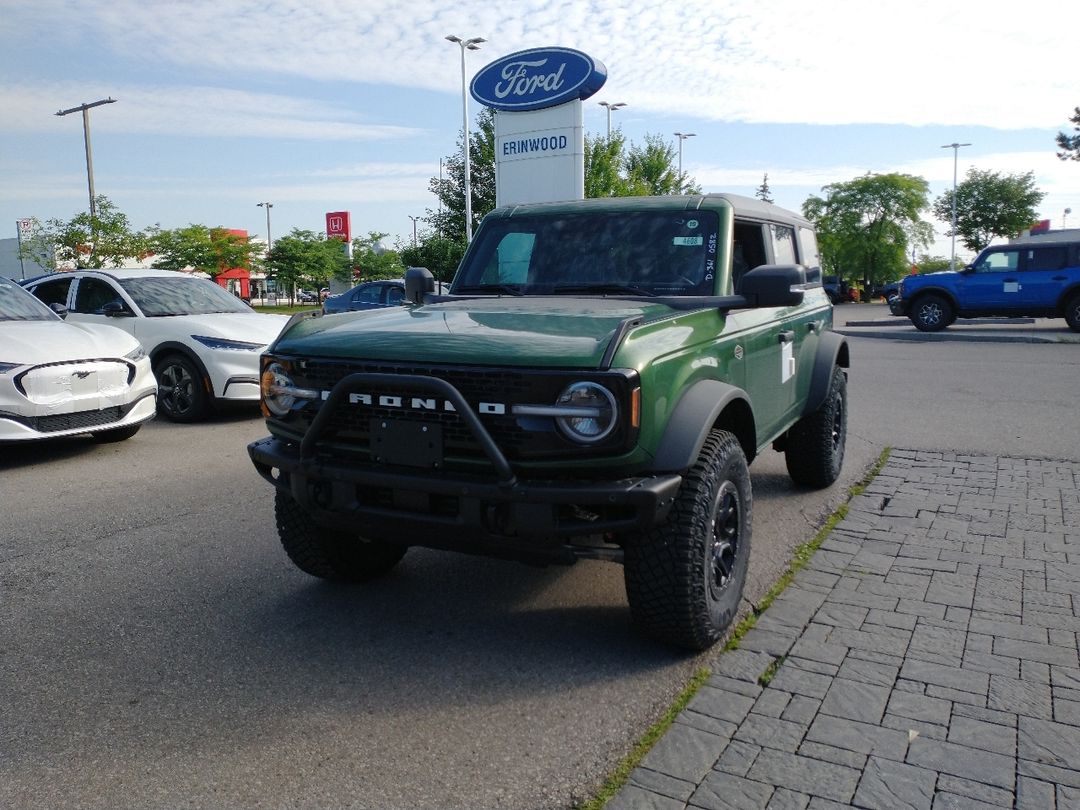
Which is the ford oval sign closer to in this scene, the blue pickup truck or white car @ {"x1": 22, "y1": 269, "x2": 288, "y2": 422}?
white car @ {"x1": 22, "y1": 269, "x2": 288, "y2": 422}

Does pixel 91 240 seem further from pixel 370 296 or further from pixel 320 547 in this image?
pixel 320 547

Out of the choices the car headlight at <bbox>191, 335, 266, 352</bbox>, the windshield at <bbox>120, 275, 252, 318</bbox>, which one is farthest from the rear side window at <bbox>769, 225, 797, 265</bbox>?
the windshield at <bbox>120, 275, 252, 318</bbox>

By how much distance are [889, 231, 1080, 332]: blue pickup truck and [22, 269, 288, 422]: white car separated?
52.3 feet

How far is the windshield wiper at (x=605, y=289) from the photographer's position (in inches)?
168

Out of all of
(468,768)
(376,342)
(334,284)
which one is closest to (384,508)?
(376,342)

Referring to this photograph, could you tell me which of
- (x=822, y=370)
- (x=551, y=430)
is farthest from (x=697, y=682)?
(x=822, y=370)

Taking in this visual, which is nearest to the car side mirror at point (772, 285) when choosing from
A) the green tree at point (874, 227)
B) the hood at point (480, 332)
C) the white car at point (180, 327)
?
the hood at point (480, 332)

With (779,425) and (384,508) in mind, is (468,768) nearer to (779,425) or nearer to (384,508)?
(384,508)

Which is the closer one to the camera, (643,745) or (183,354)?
(643,745)

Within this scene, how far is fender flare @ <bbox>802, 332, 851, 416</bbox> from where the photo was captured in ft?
18.1

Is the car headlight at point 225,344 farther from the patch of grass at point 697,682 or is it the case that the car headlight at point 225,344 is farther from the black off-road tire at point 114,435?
the patch of grass at point 697,682

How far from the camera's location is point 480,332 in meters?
3.39

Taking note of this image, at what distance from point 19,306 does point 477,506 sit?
6.76 meters

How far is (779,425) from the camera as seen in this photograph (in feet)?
15.7
